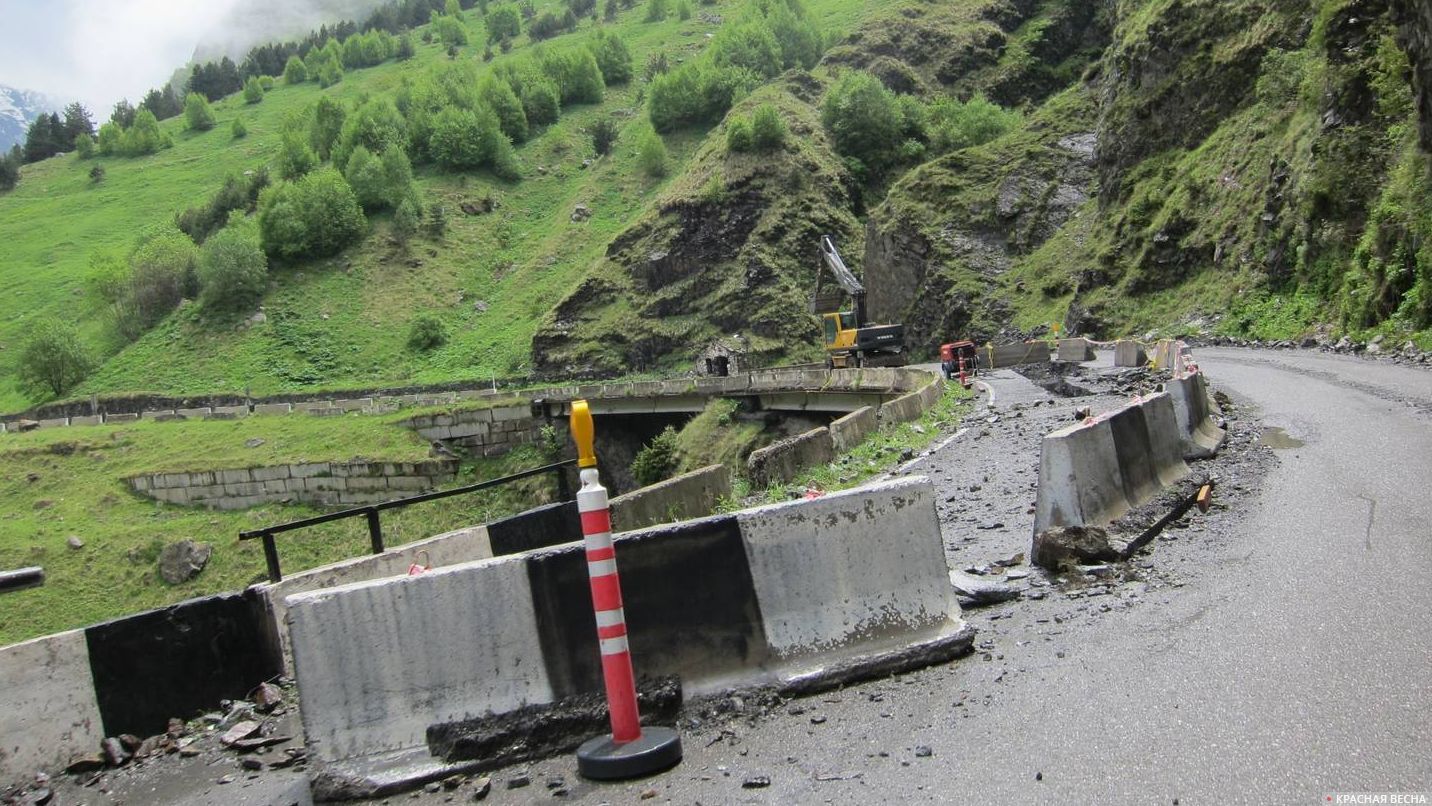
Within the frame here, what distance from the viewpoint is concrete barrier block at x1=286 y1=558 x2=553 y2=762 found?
4844mm

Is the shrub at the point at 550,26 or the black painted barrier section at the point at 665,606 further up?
the shrub at the point at 550,26

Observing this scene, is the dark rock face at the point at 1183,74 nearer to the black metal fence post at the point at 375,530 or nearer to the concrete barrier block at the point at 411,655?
the black metal fence post at the point at 375,530

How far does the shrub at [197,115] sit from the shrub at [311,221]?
256 feet

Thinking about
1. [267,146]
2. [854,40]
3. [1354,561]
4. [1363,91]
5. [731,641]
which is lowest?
[1354,561]

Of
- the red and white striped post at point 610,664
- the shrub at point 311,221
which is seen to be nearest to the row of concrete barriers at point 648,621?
the red and white striped post at point 610,664

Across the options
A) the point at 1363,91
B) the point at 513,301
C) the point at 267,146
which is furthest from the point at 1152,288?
the point at 267,146

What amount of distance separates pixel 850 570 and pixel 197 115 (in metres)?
179

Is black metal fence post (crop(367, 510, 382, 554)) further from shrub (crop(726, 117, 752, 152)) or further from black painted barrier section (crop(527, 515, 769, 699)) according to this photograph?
shrub (crop(726, 117, 752, 152))

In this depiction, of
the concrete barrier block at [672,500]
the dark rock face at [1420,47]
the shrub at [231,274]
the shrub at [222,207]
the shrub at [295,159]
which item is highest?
the shrub at [295,159]

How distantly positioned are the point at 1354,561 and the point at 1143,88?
4725cm

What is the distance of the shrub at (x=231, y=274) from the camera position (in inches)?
3275

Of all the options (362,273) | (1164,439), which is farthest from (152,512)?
(362,273)

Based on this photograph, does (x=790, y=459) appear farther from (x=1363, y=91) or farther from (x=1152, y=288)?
(x=1152, y=288)

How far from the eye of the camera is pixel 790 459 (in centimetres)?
1602
